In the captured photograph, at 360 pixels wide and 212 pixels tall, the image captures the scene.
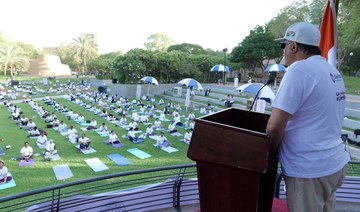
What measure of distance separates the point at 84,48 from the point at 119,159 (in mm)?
60584

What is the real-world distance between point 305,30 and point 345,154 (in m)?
0.83

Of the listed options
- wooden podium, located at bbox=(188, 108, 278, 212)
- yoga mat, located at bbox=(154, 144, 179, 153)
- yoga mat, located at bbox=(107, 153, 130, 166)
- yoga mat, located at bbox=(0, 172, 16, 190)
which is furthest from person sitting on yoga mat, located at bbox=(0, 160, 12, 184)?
wooden podium, located at bbox=(188, 108, 278, 212)

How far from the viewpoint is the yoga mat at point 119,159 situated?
11.6 meters

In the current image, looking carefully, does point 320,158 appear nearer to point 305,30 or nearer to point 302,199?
point 302,199

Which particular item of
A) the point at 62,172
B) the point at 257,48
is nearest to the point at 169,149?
the point at 62,172

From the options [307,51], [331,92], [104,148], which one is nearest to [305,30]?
[307,51]

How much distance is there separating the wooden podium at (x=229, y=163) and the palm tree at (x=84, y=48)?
6892 cm

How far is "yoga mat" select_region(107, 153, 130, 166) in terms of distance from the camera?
11562mm

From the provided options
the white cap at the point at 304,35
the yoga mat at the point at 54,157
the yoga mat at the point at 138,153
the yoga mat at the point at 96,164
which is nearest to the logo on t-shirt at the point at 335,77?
the white cap at the point at 304,35

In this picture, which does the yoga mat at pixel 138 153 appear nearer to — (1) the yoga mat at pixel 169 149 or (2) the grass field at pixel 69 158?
(2) the grass field at pixel 69 158

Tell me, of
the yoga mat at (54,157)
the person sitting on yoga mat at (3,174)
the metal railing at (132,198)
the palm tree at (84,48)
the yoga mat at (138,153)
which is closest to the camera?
the metal railing at (132,198)

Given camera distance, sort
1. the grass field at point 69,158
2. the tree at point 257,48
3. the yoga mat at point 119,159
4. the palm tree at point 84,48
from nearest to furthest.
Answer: the grass field at point 69,158 < the yoga mat at point 119,159 < the tree at point 257,48 < the palm tree at point 84,48

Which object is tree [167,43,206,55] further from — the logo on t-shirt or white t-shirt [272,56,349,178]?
white t-shirt [272,56,349,178]

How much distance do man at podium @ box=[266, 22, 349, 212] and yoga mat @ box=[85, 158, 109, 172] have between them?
994 centimetres
